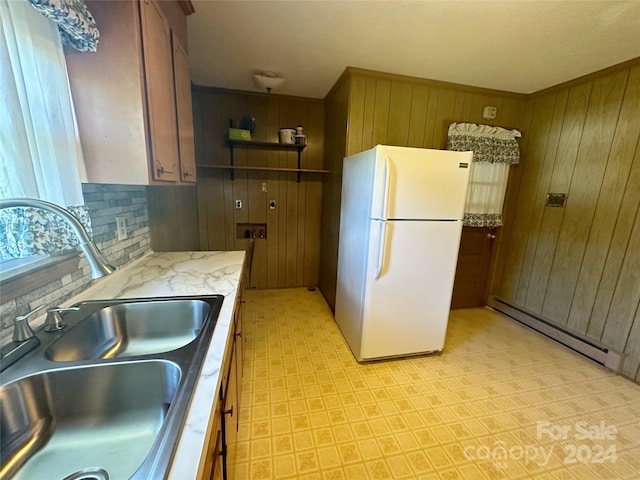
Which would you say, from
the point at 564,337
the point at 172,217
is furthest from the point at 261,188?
the point at 564,337

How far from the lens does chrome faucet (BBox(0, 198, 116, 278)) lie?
643mm

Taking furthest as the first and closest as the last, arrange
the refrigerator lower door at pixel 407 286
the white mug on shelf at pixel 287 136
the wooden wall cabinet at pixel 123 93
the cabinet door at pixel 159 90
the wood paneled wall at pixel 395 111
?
the white mug on shelf at pixel 287 136, the wood paneled wall at pixel 395 111, the refrigerator lower door at pixel 407 286, the cabinet door at pixel 159 90, the wooden wall cabinet at pixel 123 93

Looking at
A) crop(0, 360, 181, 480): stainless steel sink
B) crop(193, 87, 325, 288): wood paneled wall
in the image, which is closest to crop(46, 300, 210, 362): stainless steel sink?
crop(0, 360, 181, 480): stainless steel sink

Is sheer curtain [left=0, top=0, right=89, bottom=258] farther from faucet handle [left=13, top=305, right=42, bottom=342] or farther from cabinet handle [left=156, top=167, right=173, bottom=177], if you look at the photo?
cabinet handle [left=156, top=167, right=173, bottom=177]

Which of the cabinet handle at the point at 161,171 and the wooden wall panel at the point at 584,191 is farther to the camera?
the wooden wall panel at the point at 584,191

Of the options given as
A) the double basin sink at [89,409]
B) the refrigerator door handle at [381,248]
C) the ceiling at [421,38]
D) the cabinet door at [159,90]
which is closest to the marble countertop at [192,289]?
the double basin sink at [89,409]

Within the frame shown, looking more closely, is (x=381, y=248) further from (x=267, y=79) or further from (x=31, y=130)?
(x=267, y=79)

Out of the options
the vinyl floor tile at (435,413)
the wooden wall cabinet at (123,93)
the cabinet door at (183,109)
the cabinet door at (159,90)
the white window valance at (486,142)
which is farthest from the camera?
the white window valance at (486,142)

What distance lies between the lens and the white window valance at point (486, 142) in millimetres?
2627

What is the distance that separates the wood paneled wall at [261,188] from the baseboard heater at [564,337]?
2328mm

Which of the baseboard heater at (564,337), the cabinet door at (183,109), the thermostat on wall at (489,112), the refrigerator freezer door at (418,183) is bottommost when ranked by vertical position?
the baseboard heater at (564,337)

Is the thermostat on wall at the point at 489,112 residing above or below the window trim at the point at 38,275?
above

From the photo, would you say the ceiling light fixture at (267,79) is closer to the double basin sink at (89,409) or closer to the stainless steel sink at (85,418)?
the double basin sink at (89,409)

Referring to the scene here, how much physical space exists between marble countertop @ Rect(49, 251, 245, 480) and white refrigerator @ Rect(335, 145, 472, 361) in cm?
97
